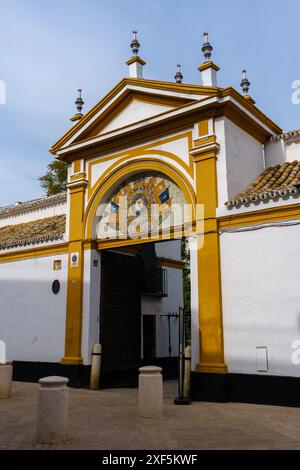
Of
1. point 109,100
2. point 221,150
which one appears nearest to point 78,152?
point 109,100

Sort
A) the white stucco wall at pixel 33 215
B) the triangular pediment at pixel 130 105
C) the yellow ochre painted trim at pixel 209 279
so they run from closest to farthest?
the yellow ochre painted trim at pixel 209 279 < the triangular pediment at pixel 130 105 < the white stucco wall at pixel 33 215

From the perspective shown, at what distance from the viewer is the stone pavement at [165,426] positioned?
5.63 m

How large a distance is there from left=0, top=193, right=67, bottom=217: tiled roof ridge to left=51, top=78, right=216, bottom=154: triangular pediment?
4.67 meters

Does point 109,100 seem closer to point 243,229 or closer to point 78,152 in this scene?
point 78,152

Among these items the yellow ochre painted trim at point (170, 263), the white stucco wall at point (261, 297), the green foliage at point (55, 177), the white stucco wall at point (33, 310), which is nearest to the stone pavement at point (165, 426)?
the white stucco wall at point (261, 297)

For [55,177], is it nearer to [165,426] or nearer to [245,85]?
[245,85]

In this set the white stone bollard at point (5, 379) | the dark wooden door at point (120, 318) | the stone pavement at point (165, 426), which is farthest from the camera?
Result: the dark wooden door at point (120, 318)

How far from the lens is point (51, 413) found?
572 cm

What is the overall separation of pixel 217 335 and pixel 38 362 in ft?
18.3

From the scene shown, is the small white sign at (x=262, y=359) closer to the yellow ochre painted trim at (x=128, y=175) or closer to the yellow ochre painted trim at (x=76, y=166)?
the yellow ochre painted trim at (x=128, y=175)

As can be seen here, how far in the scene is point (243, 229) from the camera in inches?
368

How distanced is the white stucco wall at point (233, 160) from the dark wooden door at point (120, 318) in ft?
13.1

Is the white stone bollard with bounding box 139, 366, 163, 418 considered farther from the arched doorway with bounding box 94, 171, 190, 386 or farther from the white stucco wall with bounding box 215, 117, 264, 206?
the white stucco wall with bounding box 215, 117, 264, 206

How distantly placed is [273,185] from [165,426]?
546 cm
